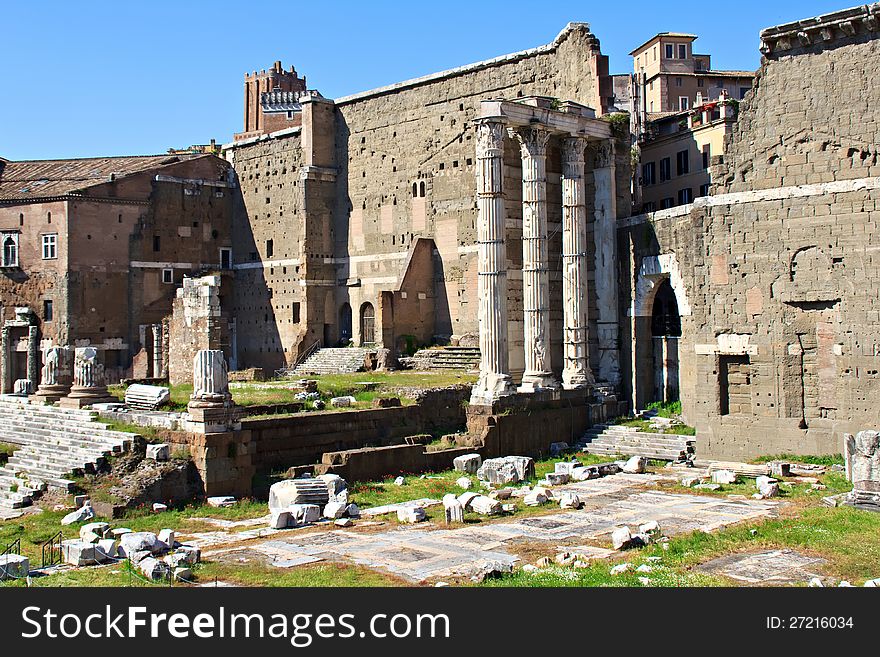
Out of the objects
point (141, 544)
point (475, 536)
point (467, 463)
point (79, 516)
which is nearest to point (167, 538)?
point (141, 544)

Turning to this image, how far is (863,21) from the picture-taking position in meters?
21.1

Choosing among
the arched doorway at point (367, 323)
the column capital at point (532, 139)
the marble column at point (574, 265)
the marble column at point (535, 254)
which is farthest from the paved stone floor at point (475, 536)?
the arched doorway at point (367, 323)

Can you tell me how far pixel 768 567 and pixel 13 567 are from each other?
31.3 feet

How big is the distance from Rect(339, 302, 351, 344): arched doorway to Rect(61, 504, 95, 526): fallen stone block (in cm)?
2553

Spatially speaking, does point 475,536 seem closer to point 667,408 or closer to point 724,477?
point 724,477

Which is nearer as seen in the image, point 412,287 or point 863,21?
point 863,21

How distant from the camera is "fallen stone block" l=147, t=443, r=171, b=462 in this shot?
19062 mm

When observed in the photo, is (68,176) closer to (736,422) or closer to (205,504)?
(205,504)

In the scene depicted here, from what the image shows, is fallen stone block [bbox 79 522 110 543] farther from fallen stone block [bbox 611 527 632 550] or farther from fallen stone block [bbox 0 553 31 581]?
fallen stone block [bbox 611 527 632 550]

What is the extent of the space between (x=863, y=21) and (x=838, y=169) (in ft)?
10.5

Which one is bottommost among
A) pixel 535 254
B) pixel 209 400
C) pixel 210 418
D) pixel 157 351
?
pixel 210 418

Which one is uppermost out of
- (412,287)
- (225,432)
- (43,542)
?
(412,287)

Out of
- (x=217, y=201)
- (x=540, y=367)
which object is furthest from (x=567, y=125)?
(x=217, y=201)

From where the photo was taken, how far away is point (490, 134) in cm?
2606
